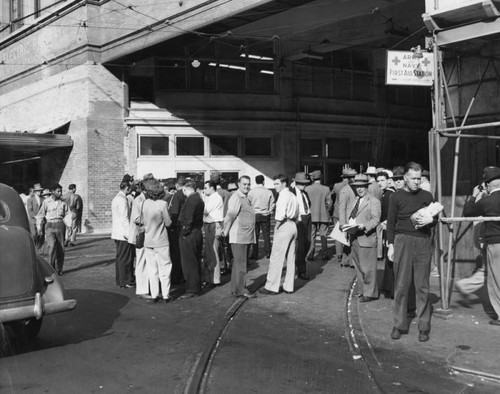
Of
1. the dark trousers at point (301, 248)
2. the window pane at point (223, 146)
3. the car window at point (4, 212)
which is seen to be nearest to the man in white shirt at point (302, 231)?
the dark trousers at point (301, 248)

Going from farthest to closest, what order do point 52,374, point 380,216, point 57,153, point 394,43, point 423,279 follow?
point 57,153, point 394,43, point 380,216, point 423,279, point 52,374

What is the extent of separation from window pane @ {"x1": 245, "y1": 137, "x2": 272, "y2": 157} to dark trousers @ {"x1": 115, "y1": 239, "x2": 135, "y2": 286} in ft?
40.7

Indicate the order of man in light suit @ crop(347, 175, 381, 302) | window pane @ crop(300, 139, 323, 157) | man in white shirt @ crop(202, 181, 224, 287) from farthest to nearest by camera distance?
window pane @ crop(300, 139, 323, 157) → man in white shirt @ crop(202, 181, 224, 287) → man in light suit @ crop(347, 175, 381, 302)

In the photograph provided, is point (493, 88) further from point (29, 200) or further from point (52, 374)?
point (29, 200)

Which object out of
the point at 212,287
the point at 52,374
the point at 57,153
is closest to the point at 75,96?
the point at 57,153

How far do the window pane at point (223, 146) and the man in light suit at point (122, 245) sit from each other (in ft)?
38.7

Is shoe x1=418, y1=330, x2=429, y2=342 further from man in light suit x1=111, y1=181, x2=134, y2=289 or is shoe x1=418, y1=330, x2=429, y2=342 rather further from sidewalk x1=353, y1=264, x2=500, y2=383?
man in light suit x1=111, y1=181, x2=134, y2=289

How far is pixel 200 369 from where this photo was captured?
5.47 metres

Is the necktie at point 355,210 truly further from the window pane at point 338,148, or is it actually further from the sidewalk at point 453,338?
the window pane at point 338,148

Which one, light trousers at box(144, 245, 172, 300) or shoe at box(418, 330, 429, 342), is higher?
light trousers at box(144, 245, 172, 300)

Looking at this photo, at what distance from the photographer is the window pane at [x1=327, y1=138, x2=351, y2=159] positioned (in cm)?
2328

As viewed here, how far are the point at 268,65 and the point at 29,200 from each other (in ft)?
34.5

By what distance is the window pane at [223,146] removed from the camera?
21.9 meters

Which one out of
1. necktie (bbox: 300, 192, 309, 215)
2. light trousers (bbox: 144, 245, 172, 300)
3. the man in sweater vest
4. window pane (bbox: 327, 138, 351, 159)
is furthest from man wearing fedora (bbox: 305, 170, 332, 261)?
window pane (bbox: 327, 138, 351, 159)
